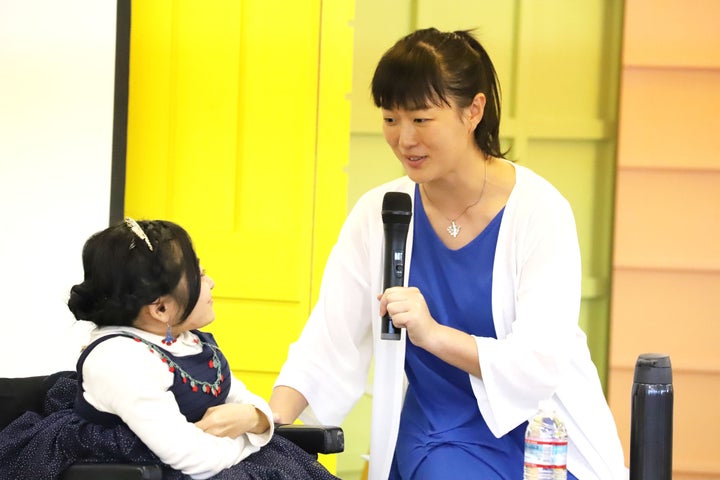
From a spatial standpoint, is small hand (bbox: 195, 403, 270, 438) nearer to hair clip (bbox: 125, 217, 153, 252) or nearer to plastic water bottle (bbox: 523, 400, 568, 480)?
hair clip (bbox: 125, 217, 153, 252)

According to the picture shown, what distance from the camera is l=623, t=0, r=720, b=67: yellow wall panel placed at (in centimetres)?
417

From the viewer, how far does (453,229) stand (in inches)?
89.7

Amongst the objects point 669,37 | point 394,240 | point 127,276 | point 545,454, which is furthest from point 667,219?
point 127,276

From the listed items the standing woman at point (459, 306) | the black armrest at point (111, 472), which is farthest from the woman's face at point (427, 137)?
the black armrest at point (111, 472)

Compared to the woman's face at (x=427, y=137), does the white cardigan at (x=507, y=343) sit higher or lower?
lower

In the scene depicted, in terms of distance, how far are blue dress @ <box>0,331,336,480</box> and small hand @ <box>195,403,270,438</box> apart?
0.04m

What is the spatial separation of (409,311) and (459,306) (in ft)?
0.83

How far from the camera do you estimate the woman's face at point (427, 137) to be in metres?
2.16

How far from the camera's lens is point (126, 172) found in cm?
407

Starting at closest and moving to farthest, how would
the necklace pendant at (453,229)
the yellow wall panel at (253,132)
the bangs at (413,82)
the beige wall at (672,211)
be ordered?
the bangs at (413,82)
the necklace pendant at (453,229)
the yellow wall panel at (253,132)
the beige wall at (672,211)

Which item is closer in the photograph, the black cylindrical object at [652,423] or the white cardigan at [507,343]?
the black cylindrical object at [652,423]

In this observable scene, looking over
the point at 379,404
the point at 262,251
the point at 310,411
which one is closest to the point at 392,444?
the point at 379,404

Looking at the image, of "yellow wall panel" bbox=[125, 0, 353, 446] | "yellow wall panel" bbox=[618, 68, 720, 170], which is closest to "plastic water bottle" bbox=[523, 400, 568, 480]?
"yellow wall panel" bbox=[125, 0, 353, 446]

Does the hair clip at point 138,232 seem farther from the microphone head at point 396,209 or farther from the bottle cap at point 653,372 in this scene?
the bottle cap at point 653,372
